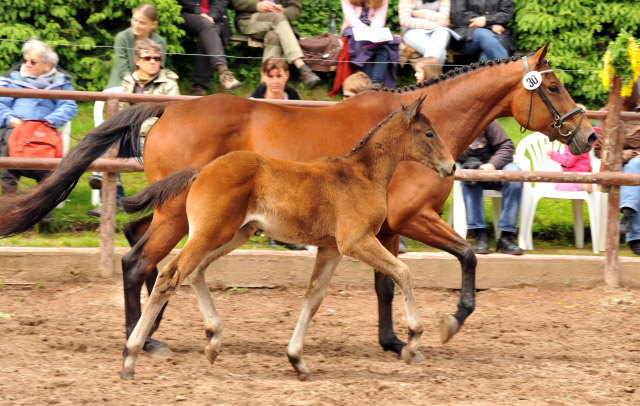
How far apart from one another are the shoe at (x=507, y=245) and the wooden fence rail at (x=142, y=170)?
2.34 ft

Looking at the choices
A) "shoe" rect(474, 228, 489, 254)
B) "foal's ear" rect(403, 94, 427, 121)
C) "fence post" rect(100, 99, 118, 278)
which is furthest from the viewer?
"shoe" rect(474, 228, 489, 254)

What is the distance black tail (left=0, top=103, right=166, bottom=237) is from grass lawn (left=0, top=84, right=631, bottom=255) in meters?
1.30

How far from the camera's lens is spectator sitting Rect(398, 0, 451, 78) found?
9086mm

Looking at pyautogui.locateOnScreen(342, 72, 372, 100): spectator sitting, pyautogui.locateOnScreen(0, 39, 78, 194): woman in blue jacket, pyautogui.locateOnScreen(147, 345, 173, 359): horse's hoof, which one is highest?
pyautogui.locateOnScreen(342, 72, 372, 100): spectator sitting

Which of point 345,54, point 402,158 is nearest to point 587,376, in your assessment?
point 402,158

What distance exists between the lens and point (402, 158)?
4.94 meters

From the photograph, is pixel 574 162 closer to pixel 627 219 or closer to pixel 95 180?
pixel 627 219

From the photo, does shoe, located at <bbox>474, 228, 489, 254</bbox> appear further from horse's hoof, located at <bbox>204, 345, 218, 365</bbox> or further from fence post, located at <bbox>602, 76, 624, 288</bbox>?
horse's hoof, located at <bbox>204, 345, 218, 365</bbox>

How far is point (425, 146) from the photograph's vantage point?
4898 millimetres

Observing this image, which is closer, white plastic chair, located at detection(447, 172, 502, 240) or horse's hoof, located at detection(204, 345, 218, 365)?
horse's hoof, located at detection(204, 345, 218, 365)

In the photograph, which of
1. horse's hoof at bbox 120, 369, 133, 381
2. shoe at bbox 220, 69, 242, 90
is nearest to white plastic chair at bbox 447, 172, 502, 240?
shoe at bbox 220, 69, 242, 90

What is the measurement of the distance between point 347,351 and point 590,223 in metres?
3.33

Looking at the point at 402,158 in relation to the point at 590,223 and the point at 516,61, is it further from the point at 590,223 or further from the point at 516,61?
the point at 590,223

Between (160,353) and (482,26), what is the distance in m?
5.85
